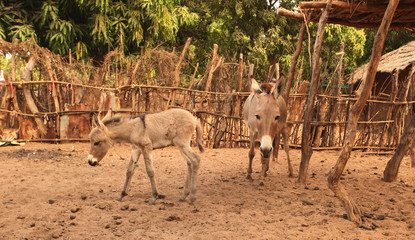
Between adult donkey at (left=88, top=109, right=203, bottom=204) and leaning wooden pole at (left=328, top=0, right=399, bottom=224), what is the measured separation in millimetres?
1959

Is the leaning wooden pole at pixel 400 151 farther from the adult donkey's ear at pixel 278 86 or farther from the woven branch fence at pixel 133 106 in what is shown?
the woven branch fence at pixel 133 106

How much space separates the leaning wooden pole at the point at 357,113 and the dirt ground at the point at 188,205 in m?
0.21

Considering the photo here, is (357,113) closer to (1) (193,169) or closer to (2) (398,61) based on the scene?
(1) (193,169)

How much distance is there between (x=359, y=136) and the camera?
9.09m

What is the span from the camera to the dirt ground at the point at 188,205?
3711mm

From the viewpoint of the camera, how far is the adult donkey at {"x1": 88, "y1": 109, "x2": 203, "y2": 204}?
469 centimetres

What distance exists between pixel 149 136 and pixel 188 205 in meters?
1.17

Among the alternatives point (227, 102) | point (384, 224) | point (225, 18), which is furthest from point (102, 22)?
point (384, 224)

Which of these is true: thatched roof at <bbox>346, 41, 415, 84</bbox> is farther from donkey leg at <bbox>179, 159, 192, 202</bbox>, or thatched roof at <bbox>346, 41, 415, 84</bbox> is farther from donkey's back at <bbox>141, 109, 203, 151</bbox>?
donkey leg at <bbox>179, 159, 192, 202</bbox>

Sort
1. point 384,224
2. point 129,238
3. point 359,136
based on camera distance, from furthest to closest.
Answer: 1. point 359,136
2. point 384,224
3. point 129,238

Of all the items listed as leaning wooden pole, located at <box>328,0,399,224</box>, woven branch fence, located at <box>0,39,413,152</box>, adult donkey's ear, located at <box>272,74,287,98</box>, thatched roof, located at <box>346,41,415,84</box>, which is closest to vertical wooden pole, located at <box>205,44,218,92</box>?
woven branch fence, located at <box>0,39,413,152</box>

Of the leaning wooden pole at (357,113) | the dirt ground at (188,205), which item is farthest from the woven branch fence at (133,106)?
the leaning wooden pole at (357,113)

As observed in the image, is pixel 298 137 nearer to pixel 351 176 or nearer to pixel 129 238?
pixel 351 176

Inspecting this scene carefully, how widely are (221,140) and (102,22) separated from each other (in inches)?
274
